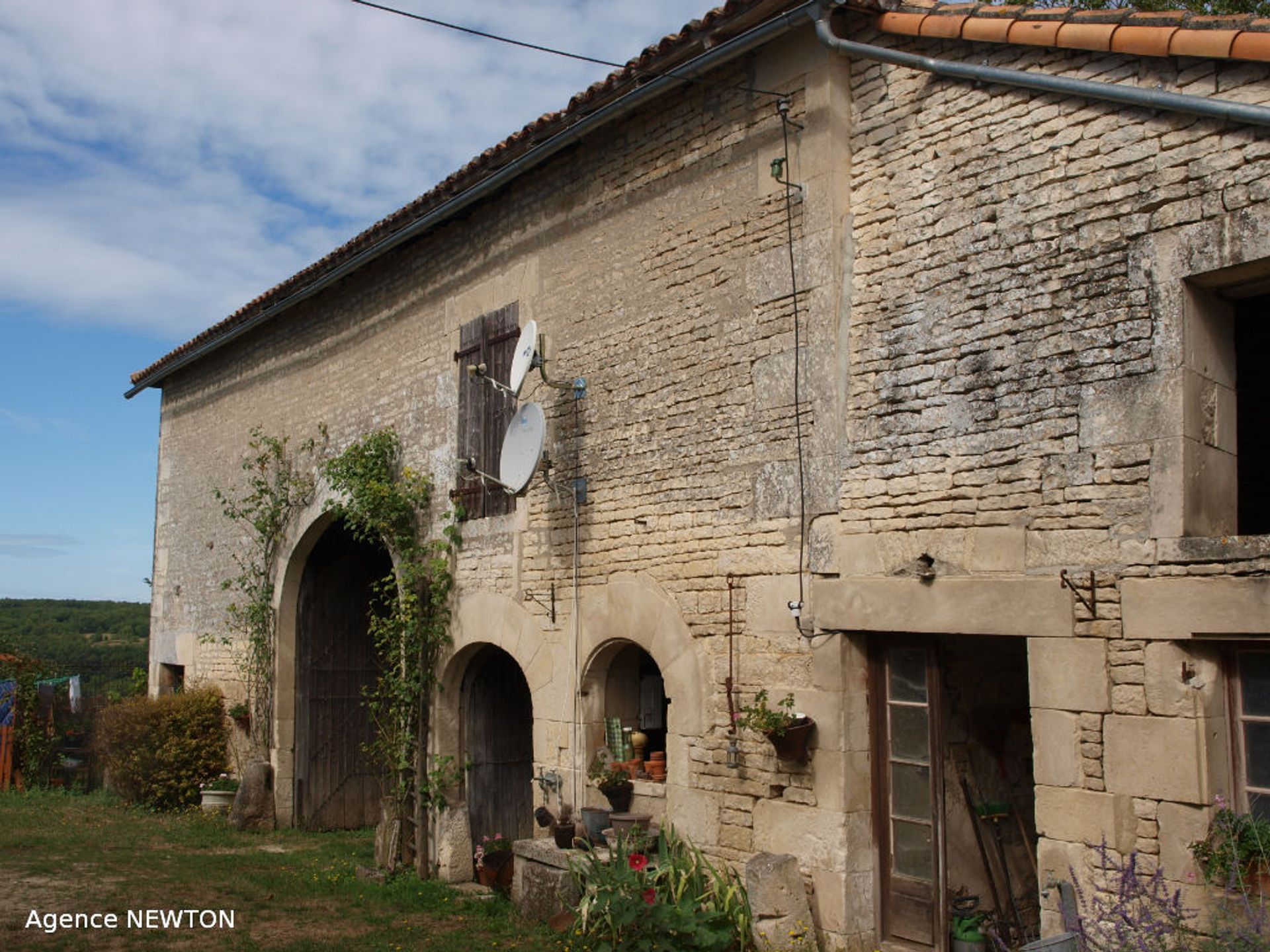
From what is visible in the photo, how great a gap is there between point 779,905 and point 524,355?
4.13 m

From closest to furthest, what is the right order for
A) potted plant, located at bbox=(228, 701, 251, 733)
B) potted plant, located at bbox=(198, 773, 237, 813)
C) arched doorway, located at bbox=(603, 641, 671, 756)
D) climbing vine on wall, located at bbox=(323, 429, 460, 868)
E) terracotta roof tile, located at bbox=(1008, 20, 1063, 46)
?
terracotta roof tile, located at bbox=(1008, 20, 1063, 46)
arched doorway, located at bbox=(603, 641, 671, 756)
climbing vine on wall, located at bbox=(323, 429, 460, 868)
potted plant, located at bbox=(198, 773, 237, 813)
potted plant, located at bbox=(228, 701, 251, 733)

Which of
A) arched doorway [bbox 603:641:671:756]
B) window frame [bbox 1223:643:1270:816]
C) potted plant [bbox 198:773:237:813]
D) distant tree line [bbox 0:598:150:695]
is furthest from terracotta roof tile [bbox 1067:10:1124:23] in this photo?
distant tree line [bbox 0:598:150:695]

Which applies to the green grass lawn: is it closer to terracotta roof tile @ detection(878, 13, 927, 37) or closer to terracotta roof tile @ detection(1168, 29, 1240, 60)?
terracotta roof tile @ detection(878, 13, 927, 37)

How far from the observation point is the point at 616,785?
7.18m

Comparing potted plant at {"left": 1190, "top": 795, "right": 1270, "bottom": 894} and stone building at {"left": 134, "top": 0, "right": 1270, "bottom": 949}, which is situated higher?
stone building at {"left": 134, "top": 0, "right": 1270, "bottom": 949}

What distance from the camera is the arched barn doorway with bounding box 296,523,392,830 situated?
1182 cm

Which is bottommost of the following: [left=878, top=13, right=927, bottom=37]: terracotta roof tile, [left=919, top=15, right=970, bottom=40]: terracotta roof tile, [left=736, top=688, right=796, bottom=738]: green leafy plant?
[left=736, top=688, right=796, bottom=738]: green leafy plant

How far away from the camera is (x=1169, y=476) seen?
4.62 m

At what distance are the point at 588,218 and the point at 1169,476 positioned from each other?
4639mm

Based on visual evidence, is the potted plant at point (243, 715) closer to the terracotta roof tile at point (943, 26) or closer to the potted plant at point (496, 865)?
the potted plant at point (496, 865)

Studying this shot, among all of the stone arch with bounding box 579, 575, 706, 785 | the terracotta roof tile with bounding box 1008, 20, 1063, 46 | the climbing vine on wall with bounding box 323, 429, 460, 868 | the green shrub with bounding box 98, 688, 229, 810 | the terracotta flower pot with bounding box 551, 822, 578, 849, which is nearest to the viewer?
the terracotta roof tile with bounding box 1008, 20, 1063, 46

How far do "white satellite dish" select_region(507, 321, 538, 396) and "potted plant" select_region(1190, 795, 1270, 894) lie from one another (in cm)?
509

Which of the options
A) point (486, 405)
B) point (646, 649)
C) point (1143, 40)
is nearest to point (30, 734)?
point (486, 405)

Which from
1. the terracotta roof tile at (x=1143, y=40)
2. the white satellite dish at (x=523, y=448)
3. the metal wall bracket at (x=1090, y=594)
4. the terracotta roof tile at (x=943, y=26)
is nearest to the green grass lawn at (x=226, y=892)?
the white satellite dish at (x=523, y=448)
